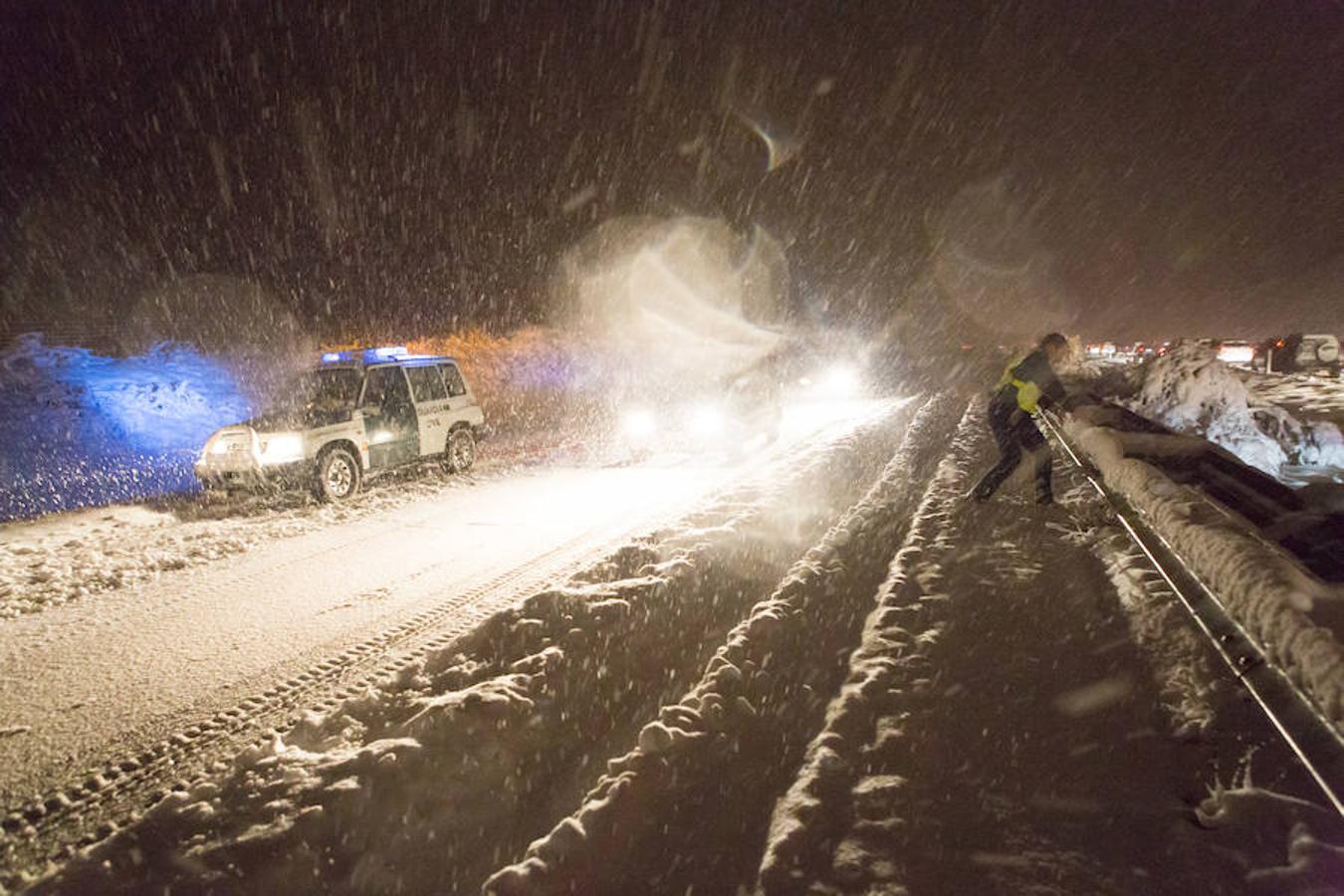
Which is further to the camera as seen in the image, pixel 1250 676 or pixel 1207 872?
pixel 1250 676

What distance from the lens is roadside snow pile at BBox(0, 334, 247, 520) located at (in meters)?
11.0

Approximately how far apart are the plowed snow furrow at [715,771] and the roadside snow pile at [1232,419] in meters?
11.9

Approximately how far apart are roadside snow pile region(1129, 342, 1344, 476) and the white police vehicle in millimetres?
14177

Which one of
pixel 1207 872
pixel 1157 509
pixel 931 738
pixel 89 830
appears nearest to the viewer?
pixel 1207 872

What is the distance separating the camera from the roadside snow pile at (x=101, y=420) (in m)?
11.0

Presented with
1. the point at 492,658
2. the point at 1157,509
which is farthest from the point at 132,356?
the point at 1157,509

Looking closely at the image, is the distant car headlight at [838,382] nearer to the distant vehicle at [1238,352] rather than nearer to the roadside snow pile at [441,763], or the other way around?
the distant vehicle at [1238,352]

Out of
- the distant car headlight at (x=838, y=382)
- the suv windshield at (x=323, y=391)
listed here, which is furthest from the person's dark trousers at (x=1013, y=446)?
the distant car headlight at (x=838, y=382)

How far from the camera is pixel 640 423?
13625mm

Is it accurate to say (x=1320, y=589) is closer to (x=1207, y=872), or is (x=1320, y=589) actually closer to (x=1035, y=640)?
(x=1207, y=872)

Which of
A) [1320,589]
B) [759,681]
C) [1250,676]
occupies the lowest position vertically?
[759,681]

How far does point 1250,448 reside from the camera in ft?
39.1

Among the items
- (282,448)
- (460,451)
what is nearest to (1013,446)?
(460,451)

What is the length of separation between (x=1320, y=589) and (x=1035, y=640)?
1.64 m
